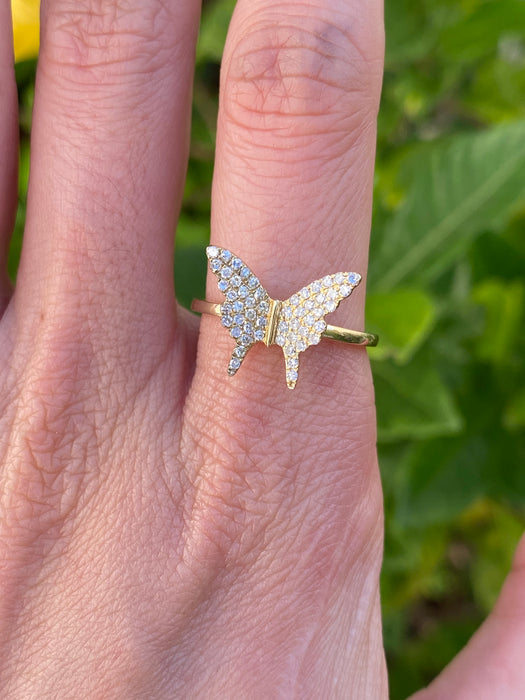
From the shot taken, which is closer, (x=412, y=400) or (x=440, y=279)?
(x=412, y=400)

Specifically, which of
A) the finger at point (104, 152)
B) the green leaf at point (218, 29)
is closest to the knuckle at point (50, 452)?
the finger at point (104, 152)

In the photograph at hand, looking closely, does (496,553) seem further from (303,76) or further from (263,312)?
(303,76)

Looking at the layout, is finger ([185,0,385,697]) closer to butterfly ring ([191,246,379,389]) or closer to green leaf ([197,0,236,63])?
butterfly ring ([191,246,379,389])

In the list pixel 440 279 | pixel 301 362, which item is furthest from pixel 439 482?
pixel 301 362

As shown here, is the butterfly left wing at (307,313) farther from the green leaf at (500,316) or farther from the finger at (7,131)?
the green leaf at (500,316)

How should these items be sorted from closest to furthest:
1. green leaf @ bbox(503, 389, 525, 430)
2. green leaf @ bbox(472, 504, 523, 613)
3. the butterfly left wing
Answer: the butterfly left wing → green leaf @ bbox(503, 389, 525, 430) → green leaf @ bbox(472, 504, 523, 613)

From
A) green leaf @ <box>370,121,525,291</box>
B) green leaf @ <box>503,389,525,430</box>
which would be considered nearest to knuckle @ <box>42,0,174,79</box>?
green leaf @ <box>370,121,525,291</box>

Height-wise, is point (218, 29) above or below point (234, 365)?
above
